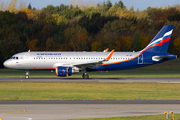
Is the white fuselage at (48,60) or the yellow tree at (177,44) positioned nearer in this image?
the white fuselage at (48,60)

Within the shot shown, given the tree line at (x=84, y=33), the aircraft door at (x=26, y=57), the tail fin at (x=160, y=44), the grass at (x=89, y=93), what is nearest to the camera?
the grass at (x=89, y=93)

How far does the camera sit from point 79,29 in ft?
384

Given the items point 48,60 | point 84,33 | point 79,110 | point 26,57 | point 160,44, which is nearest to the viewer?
point 79,110

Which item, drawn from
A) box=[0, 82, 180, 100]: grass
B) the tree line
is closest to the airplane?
box=[0, 82, 180, 100]: grass

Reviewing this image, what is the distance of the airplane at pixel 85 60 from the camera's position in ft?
159

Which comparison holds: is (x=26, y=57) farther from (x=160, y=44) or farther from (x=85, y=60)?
(x=160, y=44)

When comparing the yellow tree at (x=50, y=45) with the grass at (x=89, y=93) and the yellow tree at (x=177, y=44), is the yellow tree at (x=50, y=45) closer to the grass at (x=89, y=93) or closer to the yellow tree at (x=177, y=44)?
the yellow tree at (x=177, y=44)

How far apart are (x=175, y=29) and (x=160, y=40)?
6957 centimetres

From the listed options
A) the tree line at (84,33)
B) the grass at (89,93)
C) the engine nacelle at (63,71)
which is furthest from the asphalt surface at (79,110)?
the tree line at (84,33)

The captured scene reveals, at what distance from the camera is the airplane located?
159 ft

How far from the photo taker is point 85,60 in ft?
163

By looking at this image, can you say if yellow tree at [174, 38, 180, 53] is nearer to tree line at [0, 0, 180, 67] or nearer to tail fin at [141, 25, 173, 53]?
tree line at [0, 0, 180, 67]

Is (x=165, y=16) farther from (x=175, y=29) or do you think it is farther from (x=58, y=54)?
(x=58, y=54)

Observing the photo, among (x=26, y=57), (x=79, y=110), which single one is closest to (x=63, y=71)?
(x=26, y=57)
